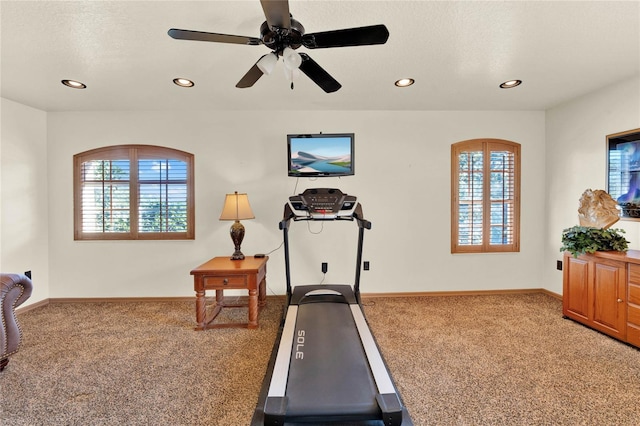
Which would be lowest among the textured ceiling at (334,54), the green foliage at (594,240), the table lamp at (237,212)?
the green foliage at (594,240)

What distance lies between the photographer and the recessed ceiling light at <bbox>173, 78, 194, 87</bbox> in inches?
109

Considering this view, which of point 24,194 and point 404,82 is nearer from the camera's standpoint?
point 404,82

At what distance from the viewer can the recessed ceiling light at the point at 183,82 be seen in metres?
2.76

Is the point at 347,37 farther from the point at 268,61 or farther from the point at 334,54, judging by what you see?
the point at 334,54

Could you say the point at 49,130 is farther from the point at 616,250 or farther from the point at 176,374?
the point at 616,250

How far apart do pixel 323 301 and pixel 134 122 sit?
3.30m

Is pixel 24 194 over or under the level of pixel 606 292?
over

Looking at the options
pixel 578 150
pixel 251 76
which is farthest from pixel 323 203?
pixel 578 150

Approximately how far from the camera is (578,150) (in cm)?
333

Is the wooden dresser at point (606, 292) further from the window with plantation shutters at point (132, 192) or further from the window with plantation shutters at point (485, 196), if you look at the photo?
the window with plantation shutters at point (132, 192)

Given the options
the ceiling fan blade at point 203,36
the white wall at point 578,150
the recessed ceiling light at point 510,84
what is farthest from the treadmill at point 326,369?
the white wall at point 578,150

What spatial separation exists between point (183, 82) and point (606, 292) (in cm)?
452

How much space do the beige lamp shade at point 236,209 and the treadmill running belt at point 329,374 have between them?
A: 4.46 feet

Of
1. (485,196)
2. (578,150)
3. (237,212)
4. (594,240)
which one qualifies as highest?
(578,150)
